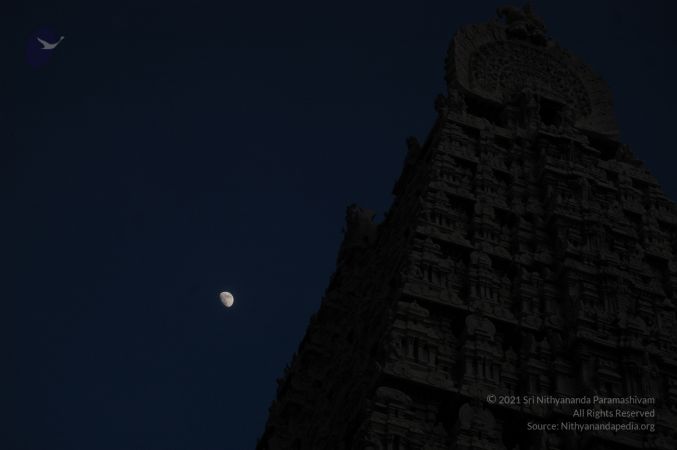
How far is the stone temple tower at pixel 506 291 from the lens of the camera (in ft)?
77.9

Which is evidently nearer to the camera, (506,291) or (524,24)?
(506,291)

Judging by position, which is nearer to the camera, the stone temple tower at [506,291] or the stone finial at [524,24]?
the stone temple tower at [506,291]

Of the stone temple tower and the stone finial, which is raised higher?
the stone finial

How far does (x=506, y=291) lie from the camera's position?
28.0m

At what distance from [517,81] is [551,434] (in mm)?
18546

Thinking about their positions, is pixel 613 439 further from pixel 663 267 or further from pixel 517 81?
pixel 517 81

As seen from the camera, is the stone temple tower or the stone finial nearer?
the stone temple tower

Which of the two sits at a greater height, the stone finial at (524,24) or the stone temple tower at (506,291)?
the stone finial at (524,24)

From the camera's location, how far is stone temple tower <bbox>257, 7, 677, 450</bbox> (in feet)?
77.9

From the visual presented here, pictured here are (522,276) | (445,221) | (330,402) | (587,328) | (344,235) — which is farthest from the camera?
(344,235)

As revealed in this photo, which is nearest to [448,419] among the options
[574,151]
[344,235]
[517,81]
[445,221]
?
[445,221]

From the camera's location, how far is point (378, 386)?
23.8 m

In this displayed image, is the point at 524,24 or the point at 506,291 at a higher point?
the point at 524,24

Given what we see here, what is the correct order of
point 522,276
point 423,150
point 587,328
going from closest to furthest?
point 587,328
point 522,276
point 423,150
